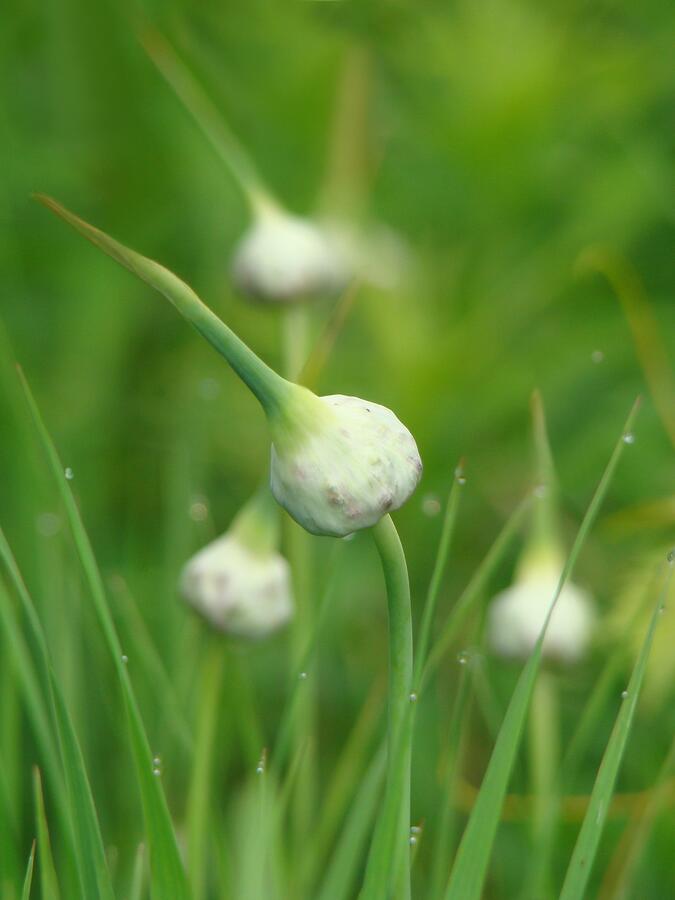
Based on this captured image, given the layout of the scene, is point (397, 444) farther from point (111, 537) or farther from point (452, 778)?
point (111, 537)

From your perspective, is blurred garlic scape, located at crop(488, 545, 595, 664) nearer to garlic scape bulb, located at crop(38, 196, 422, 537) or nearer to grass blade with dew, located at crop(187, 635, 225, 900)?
grass blade with dew, located at crop(187, 635, 225, 900)

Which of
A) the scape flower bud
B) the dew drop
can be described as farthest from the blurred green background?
the scape flower bud

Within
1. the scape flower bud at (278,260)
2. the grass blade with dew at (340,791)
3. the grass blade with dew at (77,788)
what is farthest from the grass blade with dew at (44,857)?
the scape flower bud at (278,260)

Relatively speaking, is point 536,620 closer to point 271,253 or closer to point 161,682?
point 161,682

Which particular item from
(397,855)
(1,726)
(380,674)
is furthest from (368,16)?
(397,855)

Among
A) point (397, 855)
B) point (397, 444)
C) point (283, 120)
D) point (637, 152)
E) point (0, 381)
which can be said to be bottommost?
point (397, 855)

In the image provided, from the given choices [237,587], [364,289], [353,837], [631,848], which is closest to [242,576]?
[237,587]

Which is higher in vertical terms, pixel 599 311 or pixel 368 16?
pixel 368 16
